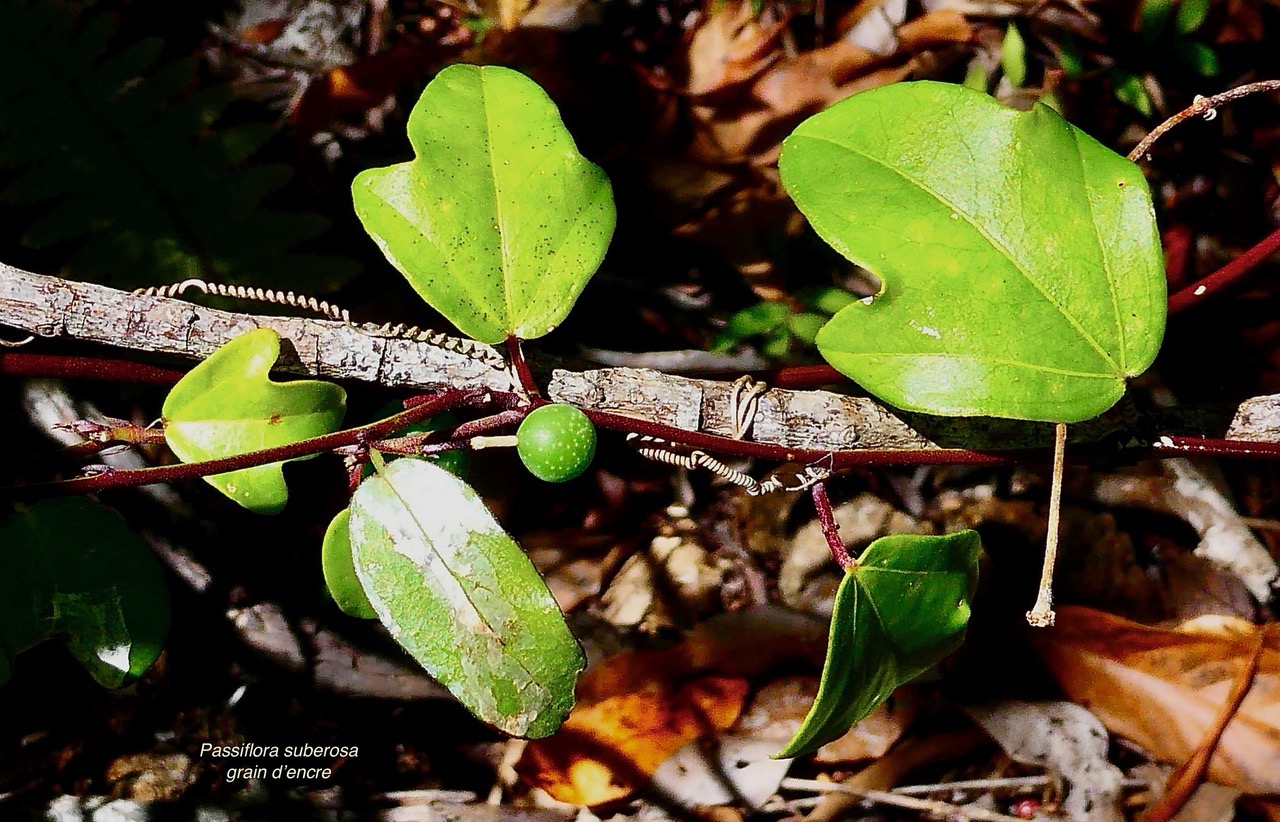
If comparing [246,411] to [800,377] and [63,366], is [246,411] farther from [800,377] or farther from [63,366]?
[800,377]

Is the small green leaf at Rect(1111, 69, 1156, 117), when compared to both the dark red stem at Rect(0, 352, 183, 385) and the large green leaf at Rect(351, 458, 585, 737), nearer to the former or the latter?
the large green leaf at Rect(351, 458, 585, 737)

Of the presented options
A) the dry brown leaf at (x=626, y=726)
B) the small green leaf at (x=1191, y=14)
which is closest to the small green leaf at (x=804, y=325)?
the dry brown leaf at (x=626, y=726)

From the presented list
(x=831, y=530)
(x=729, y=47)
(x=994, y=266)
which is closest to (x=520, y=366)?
(x=831, y=530)

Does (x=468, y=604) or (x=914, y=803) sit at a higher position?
(x=468, y=604)

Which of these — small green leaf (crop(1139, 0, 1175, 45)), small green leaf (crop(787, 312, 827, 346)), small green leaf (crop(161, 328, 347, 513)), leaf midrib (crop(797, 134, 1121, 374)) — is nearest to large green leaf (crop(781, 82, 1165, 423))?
leaf midrib (crop(797, 134, 1121, 374))

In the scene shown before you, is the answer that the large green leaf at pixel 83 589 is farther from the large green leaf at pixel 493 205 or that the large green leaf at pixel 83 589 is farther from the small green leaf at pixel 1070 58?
the small green leaf at pixel 1070 58

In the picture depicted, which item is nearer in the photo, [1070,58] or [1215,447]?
[1215,447]

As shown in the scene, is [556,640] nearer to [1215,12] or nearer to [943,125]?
[943,125]
